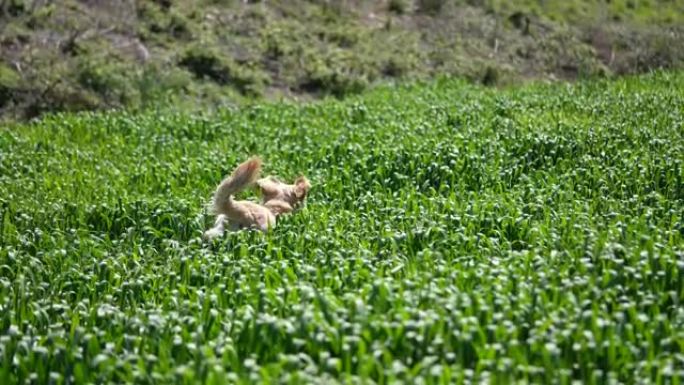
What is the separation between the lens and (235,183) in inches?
307

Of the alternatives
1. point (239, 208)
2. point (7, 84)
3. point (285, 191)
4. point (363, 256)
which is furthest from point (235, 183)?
point (7, 84)

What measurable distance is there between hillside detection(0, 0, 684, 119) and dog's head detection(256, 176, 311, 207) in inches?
242

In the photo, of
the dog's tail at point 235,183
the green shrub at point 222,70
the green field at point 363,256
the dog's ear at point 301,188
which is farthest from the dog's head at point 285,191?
the green shrub at point 222,70

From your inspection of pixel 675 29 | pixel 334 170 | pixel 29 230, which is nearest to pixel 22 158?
pixel 29 230

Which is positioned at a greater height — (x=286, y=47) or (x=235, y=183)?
(x=235, y=183)

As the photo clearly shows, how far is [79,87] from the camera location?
47.6 feet

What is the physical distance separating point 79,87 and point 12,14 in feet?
8.78

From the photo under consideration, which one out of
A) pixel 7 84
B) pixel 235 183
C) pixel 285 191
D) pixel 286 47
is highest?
pixel 235 183

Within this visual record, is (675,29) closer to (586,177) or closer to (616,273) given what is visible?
(586,177)

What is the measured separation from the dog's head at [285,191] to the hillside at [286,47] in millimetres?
6154

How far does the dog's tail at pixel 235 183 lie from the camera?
25.5 feet

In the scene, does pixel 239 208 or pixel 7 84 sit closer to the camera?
pixel 239 208

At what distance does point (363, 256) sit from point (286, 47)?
11.2 m

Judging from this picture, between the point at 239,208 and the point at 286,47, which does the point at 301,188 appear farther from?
the point at 286,47
